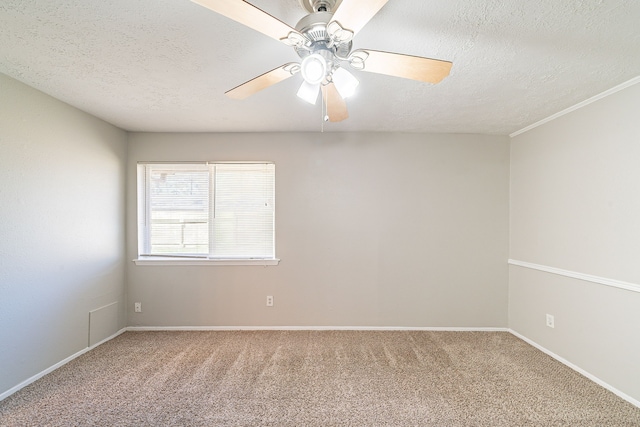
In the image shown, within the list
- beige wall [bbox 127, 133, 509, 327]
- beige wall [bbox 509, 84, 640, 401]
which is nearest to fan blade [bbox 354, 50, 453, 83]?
beige wall [bbox 509, 84, 640, 401]

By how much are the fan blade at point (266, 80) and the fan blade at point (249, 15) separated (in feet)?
0.65

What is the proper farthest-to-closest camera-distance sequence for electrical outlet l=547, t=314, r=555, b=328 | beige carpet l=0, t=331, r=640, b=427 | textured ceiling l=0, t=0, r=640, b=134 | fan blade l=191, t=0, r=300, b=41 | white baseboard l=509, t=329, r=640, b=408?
electrical outlet l=547, t=314, r=555, b=328, white baseboard l=509, t=329, r=640, b=408, beige carpet l=0, t=331, r=640, b=427, textured ceiling l=0, t=0, r=640, b=134, fan blade l=191, t=0, r=300, b=41

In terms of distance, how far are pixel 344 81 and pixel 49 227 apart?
107 inches

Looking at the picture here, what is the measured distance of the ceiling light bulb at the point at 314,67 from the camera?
126 centimetres

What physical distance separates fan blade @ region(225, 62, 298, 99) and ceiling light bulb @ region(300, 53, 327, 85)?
0.52ft

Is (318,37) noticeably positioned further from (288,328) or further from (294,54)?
(288,328)

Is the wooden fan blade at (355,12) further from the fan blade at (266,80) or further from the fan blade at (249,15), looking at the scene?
the fan blade at (266,80)

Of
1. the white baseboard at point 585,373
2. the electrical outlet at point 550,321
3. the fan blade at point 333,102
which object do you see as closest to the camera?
the fan blade at point 333,102

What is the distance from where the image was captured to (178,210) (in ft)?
11.6

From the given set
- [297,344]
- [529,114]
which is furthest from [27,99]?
[529,114]

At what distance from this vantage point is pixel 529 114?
279 cm

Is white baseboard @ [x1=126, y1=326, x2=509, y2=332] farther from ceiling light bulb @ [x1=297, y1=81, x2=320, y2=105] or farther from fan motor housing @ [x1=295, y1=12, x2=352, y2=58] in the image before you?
fan motor housing @ [x1=295, y1=12, x2=352, y2=58]

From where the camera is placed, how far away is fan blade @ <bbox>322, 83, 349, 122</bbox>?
1.67 meters

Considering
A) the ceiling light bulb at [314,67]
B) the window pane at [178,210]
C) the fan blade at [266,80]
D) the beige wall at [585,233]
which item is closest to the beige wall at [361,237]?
the window pane at [178,210]
